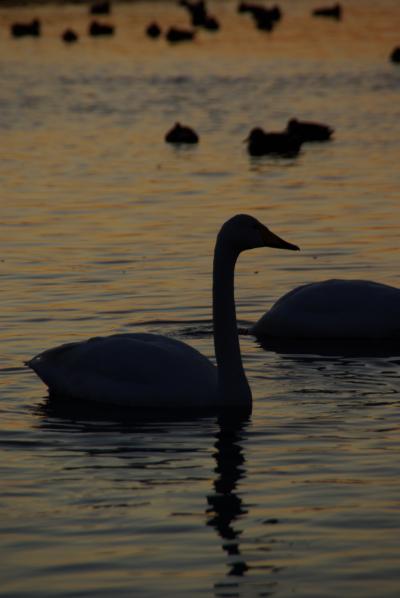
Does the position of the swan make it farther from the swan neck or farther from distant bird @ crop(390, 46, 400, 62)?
distant bird @ crop(390, 46, 400, 62)

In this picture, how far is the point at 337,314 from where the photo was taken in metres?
14.2

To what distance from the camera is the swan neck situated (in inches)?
453

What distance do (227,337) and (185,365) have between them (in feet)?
1.13

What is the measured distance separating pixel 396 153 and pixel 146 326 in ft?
52.9

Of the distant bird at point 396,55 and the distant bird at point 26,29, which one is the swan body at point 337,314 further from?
the distant bird at point 26,29

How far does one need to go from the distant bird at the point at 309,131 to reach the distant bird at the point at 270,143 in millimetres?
377

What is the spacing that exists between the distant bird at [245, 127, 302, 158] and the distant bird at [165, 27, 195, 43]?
4105cm

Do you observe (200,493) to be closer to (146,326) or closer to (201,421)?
(201,421)

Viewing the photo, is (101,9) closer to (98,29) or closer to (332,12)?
(332,12)

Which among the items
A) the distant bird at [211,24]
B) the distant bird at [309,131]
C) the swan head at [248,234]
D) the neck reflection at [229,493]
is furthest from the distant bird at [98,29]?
the neck reflection at [229,493]

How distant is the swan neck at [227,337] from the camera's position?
37.8 feet

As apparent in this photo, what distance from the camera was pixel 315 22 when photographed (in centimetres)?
8812

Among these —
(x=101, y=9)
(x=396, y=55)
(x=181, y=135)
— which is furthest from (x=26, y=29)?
(x=181, y=135)

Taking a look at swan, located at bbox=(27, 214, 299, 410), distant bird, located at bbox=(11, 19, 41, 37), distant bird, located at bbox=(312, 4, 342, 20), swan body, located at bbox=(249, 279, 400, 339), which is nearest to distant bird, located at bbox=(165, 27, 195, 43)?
distant bird, located at bbox=(11, 19, 41, 37)
